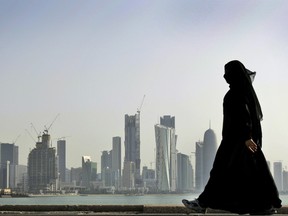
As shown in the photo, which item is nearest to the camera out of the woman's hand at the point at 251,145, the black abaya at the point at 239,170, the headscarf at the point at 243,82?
the black abaya at the point at 239,170

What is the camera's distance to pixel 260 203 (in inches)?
270

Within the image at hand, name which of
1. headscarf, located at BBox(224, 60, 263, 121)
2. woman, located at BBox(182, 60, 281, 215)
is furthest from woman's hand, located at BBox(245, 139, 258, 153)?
headscarf, located at BBox(224, 60, 263, 121)

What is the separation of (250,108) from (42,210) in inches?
141

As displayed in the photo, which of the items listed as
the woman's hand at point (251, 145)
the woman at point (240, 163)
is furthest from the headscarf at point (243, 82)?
the woman's hand at point (251, 145)

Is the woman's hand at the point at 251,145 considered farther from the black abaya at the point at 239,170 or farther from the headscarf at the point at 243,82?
the headscarf at the point at 243,82

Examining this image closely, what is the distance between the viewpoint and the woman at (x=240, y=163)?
6.88m

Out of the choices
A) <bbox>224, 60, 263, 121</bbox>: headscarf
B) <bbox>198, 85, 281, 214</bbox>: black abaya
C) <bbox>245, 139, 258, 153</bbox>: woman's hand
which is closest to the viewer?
<bbox>198, 85, 281, 214</bbox>: black abaya

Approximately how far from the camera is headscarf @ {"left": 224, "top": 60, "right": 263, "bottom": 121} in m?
7.30

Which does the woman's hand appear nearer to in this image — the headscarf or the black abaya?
the black abaya

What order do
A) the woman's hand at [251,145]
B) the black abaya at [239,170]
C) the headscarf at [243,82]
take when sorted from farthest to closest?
the headscarf at [243,82] < the woman's hand at [251,145] < the black abaya at [239,170]

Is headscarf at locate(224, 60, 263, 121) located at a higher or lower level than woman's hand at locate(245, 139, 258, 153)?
higher

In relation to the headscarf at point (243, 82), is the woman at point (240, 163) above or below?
below

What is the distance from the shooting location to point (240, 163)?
23.1 ft

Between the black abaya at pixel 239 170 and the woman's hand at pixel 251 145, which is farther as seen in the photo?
the woman's hand at pixel 251 145
